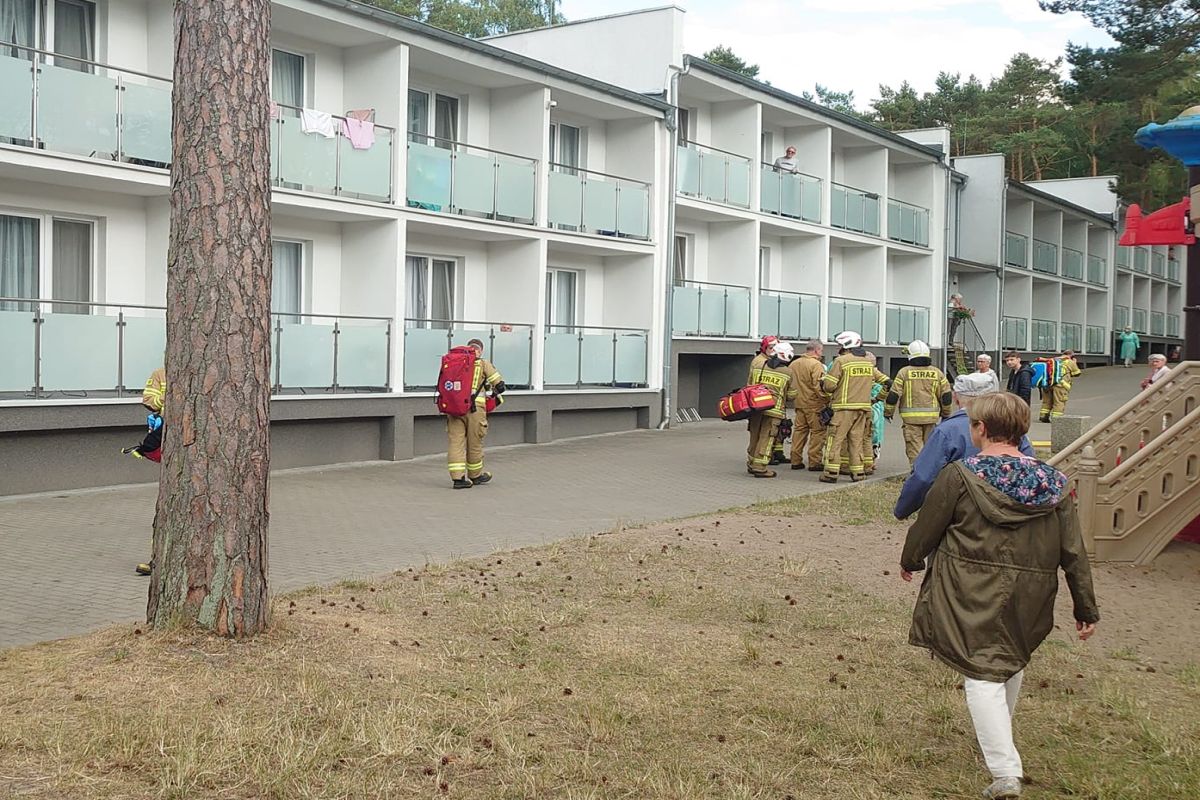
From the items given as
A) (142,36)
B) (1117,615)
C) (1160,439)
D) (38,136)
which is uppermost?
(142,36)

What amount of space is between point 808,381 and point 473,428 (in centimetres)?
466

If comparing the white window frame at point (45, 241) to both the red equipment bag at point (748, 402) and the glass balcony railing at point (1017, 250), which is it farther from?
the glass balcony railing at point (1017, 250)

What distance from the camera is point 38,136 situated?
14266 millimetres

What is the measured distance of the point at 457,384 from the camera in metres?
14.6

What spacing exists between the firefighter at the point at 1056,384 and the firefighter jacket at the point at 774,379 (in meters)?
12.5

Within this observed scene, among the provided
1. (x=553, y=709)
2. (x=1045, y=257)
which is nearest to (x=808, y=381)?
(x=553, y=709)

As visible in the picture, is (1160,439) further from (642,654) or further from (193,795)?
(193,795)

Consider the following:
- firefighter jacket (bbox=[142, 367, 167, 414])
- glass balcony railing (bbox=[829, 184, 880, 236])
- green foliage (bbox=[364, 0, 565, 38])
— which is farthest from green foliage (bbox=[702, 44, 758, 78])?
firefighter jacket (bbox=[142, 367, 167, 414])

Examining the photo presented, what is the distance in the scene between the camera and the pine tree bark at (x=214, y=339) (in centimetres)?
659

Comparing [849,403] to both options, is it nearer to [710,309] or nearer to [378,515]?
[378,515]

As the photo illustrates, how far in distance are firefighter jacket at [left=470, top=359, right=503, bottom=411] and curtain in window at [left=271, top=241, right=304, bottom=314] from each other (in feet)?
17.0

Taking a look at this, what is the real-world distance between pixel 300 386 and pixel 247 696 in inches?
451


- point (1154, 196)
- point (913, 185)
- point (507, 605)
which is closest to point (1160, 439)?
point (507, 605)

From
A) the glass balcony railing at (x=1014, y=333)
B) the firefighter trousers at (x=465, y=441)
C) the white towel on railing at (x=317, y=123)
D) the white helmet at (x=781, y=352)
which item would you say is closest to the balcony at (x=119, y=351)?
the firefighter trousers at (x=465, y=441)
